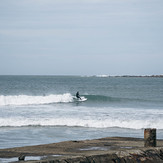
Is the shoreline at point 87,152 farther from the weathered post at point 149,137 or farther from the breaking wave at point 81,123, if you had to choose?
→ the breaking wave at point 81,123

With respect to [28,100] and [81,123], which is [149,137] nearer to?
[81,123]

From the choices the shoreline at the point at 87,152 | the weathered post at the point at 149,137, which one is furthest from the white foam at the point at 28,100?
the weathered post at the point at 149,137

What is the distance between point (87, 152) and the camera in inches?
338

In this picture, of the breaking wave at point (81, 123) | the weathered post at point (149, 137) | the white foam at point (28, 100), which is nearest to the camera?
the weathered post at point (149, 137)

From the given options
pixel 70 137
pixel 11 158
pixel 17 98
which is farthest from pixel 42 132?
pixel 17 98

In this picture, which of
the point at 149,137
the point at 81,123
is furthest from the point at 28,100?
the point at 149,137

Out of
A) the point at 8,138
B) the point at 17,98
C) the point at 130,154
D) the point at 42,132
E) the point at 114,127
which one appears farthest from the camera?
the point at 17,98

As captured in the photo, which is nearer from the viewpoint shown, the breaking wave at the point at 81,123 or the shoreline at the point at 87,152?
the shoreline at the point at 87,152

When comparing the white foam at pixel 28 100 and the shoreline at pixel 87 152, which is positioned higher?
the white foam at pixel 28 100

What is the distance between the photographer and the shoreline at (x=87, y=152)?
24.7ft

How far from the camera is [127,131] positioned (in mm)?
15906

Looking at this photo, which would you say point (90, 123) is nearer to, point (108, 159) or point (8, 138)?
point (8, 138)

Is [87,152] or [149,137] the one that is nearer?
[87,152]

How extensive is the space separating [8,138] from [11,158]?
4814 millimetres
